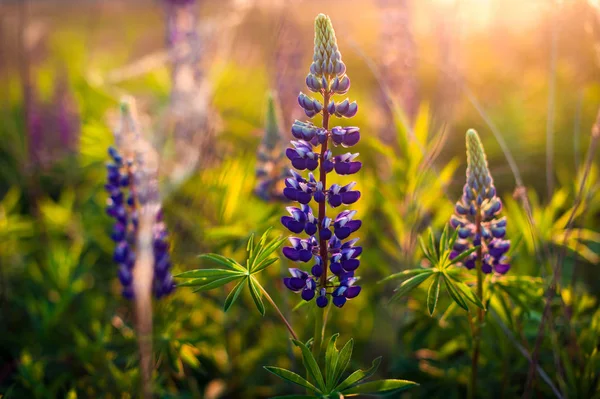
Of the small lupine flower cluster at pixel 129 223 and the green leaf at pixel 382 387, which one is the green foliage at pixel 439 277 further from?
the small lupine flower cluster at pixel 129 223

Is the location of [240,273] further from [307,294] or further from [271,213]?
[271,213]

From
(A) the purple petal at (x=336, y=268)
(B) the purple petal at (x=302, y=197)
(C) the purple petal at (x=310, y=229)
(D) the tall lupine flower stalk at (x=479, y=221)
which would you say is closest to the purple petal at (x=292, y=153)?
(B) the purple petal at (x=302, y=197)

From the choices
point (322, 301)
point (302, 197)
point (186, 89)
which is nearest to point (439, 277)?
point (322, 301)

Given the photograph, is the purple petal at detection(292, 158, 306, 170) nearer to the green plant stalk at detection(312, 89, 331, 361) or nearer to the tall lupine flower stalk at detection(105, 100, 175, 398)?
the green plant stalk at detection(312, 89, 331, 361)

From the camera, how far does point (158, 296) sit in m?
2.46

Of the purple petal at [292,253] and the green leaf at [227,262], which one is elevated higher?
the purple petal at [292,253]

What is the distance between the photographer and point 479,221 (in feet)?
6.16

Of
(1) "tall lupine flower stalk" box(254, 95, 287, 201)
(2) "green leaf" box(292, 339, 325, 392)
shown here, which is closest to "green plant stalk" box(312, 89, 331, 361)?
(2) "green leaf" box(292, 339, 325, 392)

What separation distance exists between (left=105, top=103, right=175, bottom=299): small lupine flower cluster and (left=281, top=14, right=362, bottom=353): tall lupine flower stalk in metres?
0.88

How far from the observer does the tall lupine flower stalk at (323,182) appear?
5.42ft

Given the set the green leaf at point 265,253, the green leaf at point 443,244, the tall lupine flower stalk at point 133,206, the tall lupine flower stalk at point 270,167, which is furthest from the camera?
the tall lupine flower stalk at point 270,167

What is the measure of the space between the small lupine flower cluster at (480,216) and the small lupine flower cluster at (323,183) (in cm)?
42

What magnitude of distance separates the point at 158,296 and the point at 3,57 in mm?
Answer: 5482

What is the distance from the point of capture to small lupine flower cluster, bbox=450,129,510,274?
1813mm
